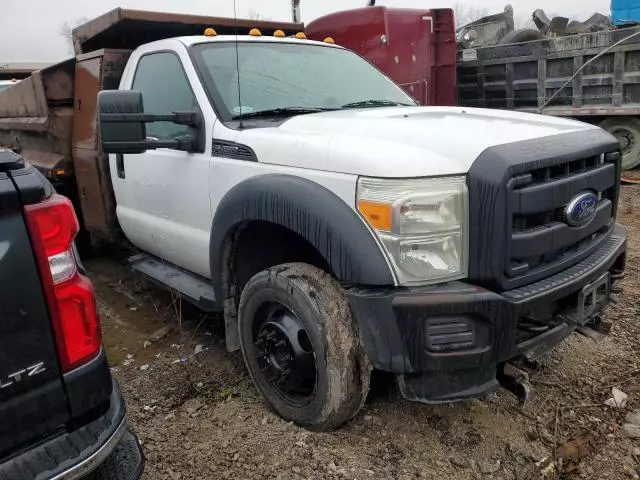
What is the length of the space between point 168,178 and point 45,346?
2092mm

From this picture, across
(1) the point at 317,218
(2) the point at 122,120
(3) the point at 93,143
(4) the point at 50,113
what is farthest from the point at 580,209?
(4) the point at 50,113

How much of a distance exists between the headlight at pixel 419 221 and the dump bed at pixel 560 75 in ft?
22.4

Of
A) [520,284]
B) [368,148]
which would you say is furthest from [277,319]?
[520,284]

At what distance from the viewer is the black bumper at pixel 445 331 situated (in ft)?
7.20

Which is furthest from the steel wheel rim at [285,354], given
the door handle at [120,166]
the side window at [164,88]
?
the door handle at [120,166]

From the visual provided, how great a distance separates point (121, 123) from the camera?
2848 millimetres

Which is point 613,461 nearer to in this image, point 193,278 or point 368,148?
point 368,148

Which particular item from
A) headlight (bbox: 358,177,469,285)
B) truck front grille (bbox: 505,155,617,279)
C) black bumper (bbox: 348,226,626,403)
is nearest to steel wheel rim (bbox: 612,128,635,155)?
truck front grille (bbox: 505,155,617,279)

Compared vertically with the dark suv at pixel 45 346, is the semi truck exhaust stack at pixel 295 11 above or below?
above

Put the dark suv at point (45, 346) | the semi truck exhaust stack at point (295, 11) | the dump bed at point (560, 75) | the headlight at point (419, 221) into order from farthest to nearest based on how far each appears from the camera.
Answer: the dump bed at point (560, 75) < the semi truck exhaust stack at point (295, 11) < the headlight at point (419, 221) < the dark suv at point (45, 346)

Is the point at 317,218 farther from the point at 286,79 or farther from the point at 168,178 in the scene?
the point at 168,178

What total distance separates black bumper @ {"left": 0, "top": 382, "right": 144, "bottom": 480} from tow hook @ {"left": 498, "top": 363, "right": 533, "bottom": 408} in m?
1.69

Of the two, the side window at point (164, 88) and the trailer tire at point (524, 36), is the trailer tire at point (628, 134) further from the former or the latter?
the side window at point (164, 88)

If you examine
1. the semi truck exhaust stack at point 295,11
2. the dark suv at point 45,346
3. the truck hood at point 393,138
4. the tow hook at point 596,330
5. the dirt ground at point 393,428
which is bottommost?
the dirt ground at point 393,428
